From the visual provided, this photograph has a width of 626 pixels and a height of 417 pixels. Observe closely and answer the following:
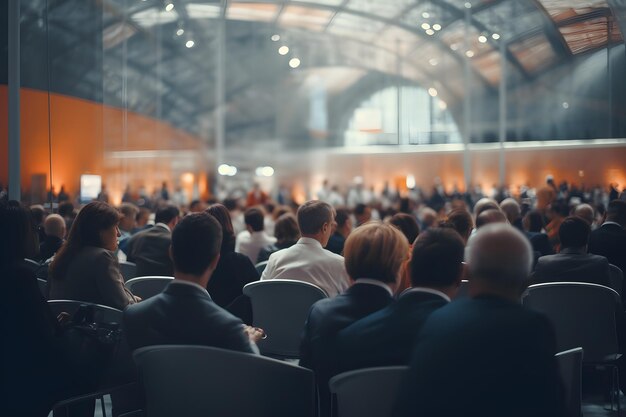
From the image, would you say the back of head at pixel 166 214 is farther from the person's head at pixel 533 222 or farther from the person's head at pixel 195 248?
the person's head at pixel 195 248

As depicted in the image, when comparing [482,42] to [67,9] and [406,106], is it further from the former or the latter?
[67,9]

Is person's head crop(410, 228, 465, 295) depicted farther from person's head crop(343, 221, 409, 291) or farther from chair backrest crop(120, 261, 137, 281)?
chair backrest crop(120, 261, 137, 281)

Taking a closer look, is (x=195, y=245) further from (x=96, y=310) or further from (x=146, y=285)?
(x=146, y=285)

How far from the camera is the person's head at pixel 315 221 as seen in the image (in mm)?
4715

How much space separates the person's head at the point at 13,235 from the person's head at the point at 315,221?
1.93 meters

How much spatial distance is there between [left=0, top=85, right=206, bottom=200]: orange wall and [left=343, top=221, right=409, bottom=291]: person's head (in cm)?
388

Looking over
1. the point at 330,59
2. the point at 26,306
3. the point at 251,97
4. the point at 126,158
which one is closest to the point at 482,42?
the point at 330,59

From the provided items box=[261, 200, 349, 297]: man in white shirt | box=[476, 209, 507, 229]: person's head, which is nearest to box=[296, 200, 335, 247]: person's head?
box=[261, 200, 349, 297]: man in white shirt

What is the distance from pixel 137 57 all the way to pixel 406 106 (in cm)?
1042

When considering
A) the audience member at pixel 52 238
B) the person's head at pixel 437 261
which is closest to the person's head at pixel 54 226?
the audience member at pixel 52 238

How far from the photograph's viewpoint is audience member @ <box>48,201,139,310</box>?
3963mm

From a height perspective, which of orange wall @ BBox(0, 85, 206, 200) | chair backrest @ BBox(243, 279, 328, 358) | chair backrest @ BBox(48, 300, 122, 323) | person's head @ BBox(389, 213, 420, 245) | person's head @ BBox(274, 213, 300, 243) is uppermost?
orange wall @ BBox(0, 85, 206, 200)

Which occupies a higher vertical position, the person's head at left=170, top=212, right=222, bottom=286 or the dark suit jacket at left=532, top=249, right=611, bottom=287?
the person's head at left=170, top=212, right=222, bottom=286

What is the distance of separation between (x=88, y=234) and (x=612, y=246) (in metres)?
3.64
